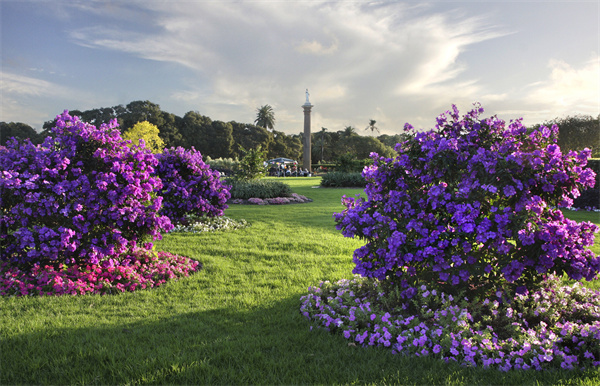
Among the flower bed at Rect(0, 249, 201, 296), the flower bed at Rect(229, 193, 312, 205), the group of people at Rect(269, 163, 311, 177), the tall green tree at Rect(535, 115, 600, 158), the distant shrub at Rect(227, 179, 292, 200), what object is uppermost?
the tall green tree at Rect(535, 115, 600, 158)

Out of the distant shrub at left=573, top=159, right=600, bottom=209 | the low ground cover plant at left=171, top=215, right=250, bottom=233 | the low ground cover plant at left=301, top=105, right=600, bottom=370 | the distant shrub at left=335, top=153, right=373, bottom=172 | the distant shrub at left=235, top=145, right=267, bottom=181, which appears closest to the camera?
the low ground cover plant at left=301, top=105, right=600, bottom=370

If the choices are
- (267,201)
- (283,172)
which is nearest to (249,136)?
(283,172)

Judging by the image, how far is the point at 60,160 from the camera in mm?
4488

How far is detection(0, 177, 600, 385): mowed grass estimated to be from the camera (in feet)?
8.71

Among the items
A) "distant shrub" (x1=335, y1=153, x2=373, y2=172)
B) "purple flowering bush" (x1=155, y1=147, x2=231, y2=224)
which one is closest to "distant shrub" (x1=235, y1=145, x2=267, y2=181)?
"purple flowering bush" (x1=155, y1=147, x2=231, y2=224)

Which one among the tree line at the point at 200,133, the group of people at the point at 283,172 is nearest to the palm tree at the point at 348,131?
the tree line at the point at 200,133

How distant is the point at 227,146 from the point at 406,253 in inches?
2076

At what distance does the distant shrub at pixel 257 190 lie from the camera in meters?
14.5

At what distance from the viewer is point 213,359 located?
113 inches

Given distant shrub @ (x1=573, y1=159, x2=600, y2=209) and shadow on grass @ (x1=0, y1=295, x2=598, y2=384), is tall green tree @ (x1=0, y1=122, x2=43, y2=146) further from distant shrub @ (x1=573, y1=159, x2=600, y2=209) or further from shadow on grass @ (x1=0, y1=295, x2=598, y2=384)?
distant shrub @ (x1=573, y1=159, x2=600, y2=209)

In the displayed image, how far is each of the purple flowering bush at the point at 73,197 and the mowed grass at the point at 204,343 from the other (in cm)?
73

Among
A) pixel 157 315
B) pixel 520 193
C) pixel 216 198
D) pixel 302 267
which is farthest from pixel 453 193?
pixel 216 198

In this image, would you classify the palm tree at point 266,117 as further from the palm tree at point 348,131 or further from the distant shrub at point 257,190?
the distant shrub at point 257,190

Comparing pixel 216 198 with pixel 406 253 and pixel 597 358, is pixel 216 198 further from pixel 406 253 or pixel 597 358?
pixel 597 358
